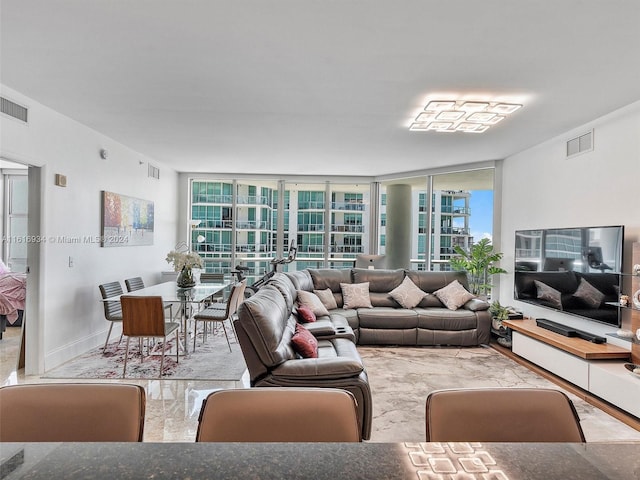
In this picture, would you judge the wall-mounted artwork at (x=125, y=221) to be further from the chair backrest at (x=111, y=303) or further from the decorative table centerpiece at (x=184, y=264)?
the decorative table centerpiece at (x=184, y=264)

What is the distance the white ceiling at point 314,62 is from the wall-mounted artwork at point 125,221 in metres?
1.05

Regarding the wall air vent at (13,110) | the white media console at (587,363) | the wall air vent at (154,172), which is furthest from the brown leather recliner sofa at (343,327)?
the wall air vent at (154,172)

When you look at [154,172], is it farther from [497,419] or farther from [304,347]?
[497,419]

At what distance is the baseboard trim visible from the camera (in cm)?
294

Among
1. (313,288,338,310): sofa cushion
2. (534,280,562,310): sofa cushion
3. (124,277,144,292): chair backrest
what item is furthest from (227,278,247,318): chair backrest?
(534,280,562,310): sofa cushion

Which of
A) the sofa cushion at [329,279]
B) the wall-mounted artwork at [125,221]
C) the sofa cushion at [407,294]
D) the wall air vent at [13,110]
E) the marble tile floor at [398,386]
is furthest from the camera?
the sofa cushion at [329,279]

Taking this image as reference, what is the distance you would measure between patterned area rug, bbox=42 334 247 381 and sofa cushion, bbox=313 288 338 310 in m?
1.33

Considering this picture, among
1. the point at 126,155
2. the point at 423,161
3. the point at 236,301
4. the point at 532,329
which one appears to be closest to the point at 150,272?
the point at 126,155

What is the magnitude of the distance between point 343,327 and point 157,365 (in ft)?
6.60

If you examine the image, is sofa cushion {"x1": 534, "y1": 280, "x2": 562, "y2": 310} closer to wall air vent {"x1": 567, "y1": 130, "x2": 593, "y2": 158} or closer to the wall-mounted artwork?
wall air vent {"x1": 567, "y1": 130, "x2": 593, "y2": 158}

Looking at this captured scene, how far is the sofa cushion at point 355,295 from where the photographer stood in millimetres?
5383

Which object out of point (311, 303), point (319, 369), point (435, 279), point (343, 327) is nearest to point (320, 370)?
point (319, 369)

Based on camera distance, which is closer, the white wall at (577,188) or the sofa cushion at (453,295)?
the white wall at (577,188)

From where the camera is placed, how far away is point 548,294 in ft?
14.5
